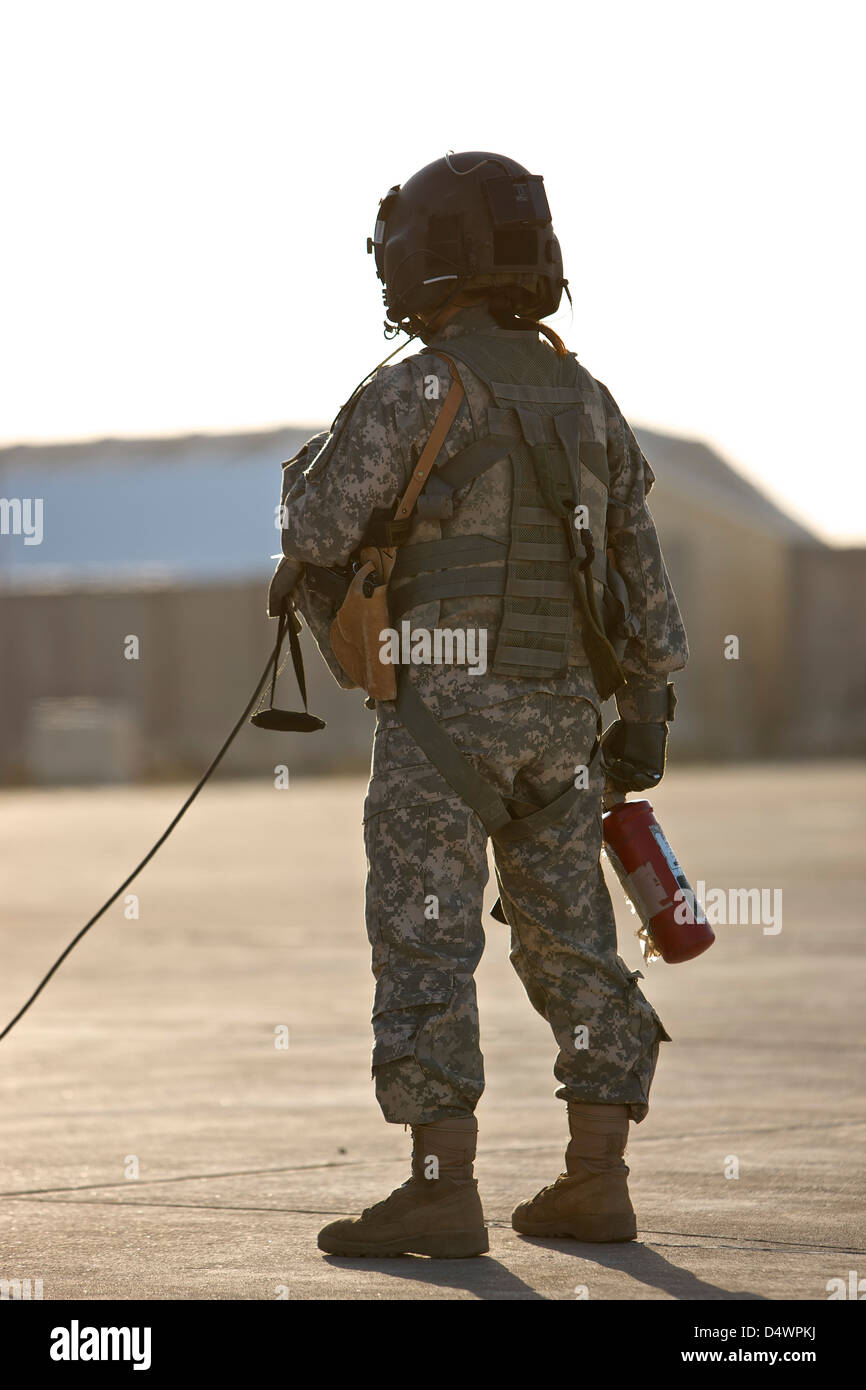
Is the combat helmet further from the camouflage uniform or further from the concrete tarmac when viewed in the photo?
the concrete tarmac

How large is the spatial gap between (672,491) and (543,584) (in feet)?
133

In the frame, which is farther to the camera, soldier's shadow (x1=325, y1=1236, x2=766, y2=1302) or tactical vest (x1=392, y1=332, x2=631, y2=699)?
tactical vest (x1=392, y1=332, x2=631, y2=699)

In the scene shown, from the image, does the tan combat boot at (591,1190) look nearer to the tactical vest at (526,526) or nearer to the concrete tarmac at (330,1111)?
the concrete tarmac at (330,1111)

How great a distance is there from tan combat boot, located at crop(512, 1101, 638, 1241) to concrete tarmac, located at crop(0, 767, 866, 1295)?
64mm

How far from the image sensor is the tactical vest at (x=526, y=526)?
4.48 m

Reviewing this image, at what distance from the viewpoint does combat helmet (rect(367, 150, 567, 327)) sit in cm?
454

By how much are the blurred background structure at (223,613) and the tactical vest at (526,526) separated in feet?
104

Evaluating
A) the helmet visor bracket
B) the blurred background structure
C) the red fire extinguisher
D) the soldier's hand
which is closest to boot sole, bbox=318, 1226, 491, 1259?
the red fire extinguisher

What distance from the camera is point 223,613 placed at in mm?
41812

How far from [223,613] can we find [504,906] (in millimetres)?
37445

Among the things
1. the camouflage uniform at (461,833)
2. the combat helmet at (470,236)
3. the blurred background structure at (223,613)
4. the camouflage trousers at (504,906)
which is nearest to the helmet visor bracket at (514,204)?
the combat helmet at (470,236)

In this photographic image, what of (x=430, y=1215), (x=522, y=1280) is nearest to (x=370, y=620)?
(x=430, y=1215)

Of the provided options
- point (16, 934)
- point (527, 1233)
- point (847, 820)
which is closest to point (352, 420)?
point (527, 1233)

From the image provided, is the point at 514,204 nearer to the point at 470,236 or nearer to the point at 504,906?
the point at 470,236
